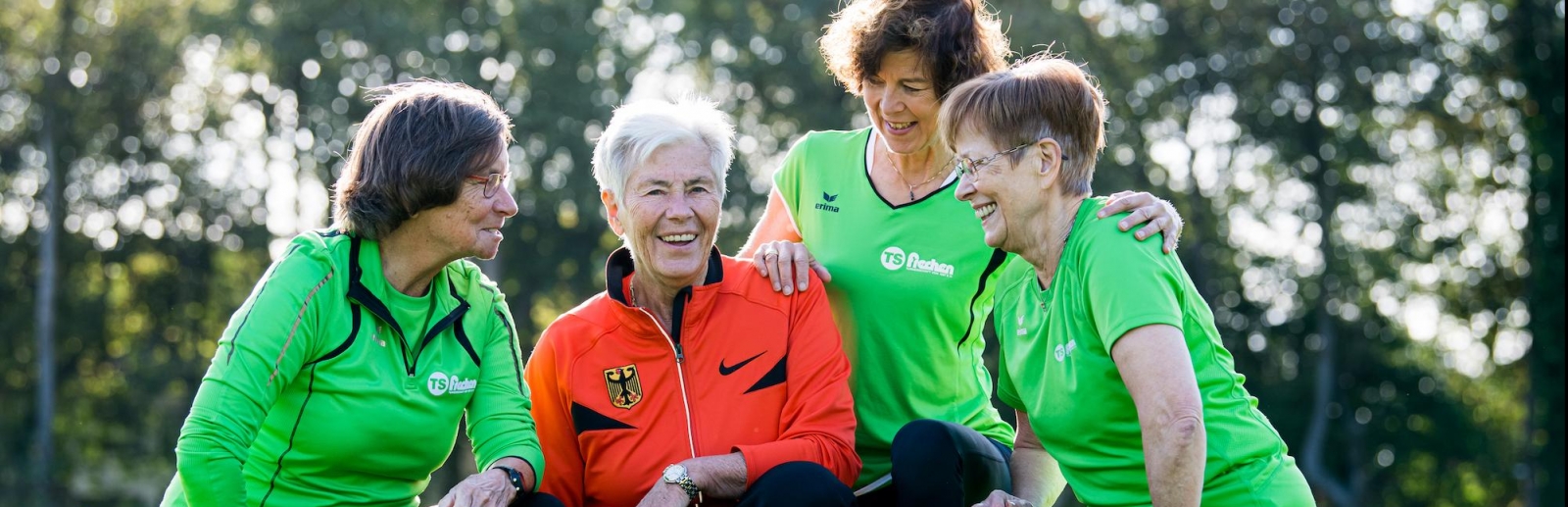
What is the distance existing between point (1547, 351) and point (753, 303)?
22780mm

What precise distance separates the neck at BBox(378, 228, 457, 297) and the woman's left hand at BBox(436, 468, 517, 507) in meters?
0.56

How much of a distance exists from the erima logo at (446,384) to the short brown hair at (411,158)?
398 millimetres

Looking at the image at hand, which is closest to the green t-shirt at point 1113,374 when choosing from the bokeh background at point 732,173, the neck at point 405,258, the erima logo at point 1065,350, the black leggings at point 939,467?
the erima logo at point 1065,350

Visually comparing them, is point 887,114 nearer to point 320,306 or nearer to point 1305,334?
point 320,306

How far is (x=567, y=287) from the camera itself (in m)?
26.3

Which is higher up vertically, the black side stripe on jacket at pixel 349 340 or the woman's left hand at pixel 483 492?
the black side stripe on jacket at pixel 349 340

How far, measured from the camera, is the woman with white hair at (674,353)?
4004mm

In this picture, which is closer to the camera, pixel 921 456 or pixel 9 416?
pixel 921 456

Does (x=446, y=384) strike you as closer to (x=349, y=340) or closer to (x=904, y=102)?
(x=349, y=340)

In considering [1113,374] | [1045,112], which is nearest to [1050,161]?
[1045,112]

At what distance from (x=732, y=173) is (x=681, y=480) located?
20823mm

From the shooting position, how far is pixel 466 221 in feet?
12.7

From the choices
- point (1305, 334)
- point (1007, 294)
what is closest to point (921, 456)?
point (1007, 294)

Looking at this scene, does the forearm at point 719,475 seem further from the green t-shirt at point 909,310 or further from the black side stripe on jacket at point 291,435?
the black side stripe on jacket at point 291,435
